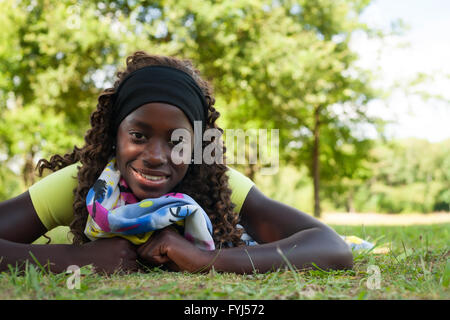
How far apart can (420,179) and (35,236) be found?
44.9m

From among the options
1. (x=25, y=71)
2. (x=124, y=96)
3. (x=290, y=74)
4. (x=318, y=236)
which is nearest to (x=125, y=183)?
(x=124, y=96)

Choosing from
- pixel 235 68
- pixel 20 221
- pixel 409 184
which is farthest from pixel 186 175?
pixel 409 184

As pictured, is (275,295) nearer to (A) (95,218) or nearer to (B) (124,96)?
(A) (95,218)

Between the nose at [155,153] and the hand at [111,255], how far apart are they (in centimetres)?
46

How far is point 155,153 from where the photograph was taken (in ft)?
8.05

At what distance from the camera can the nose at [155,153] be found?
245cm

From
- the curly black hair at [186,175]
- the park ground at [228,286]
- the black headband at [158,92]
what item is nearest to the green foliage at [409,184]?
the curly black hair at [186,175]

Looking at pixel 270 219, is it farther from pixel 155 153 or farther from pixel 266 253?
pixel 155 153

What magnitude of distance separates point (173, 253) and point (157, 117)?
2.59ft

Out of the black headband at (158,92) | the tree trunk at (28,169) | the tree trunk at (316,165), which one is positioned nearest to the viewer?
the black headband at (158,92)

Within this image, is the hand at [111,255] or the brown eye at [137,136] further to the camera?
the brown eye at [137,136]

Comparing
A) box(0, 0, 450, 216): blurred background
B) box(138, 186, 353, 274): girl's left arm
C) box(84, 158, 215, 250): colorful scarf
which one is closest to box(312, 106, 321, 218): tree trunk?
box(0, 0, 450, 216): blurred background

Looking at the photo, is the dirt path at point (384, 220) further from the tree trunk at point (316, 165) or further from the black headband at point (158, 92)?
the black headband at point (158, 92)
